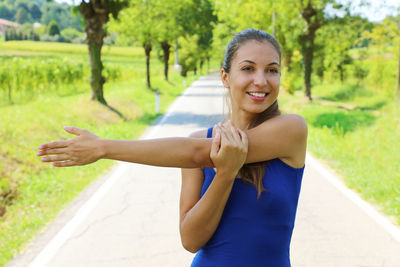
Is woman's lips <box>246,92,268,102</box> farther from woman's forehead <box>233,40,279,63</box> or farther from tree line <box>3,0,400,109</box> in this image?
tree line <box>3,0,400,109</box>

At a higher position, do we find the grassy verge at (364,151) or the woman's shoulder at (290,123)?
the woman's shoulder at (290,123)

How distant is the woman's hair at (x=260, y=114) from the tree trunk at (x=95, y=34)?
15.4 metres

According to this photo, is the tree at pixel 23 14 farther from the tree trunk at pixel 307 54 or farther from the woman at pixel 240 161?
the woman at pixel 240 161

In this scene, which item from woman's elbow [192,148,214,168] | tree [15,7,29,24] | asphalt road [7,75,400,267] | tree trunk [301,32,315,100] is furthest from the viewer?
tree [15,7,29,24]

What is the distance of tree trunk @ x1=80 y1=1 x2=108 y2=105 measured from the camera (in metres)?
16.3

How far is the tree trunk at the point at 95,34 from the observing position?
53.5ft

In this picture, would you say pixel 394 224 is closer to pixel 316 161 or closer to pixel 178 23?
pixel 316 161

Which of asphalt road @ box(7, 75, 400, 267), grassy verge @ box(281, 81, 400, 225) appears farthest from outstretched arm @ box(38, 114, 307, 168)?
grassy verge @ box(281, 81, 400, 225)

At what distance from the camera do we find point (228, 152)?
4.90ft

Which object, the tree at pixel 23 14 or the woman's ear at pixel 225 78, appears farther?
the tree at pixel 23 14

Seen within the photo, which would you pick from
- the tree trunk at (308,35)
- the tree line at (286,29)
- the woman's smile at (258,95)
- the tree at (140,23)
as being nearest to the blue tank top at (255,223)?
the woman's smile at (258,95)

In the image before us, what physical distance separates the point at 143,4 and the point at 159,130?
718 inches

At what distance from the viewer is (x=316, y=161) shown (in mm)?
8938

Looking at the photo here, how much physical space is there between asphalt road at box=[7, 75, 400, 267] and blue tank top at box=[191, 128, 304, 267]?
8.78 ft
